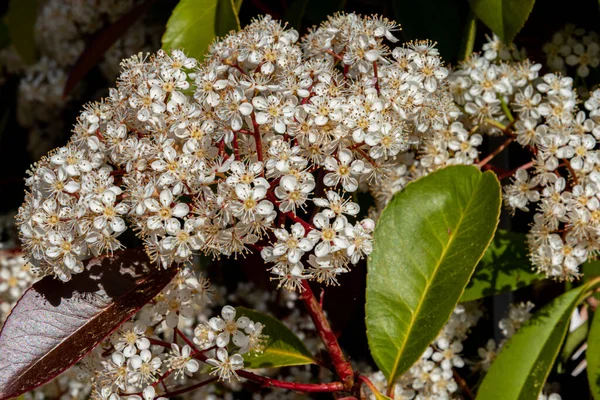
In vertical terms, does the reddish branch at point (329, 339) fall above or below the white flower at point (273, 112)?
below

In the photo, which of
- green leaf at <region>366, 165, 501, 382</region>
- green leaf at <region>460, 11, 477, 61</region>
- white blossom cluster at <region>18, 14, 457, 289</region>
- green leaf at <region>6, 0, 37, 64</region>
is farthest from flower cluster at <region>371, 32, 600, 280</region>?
green leaf at <region>6, 0, 37, 64</region>

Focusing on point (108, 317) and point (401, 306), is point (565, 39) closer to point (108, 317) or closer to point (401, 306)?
point (401, 306)

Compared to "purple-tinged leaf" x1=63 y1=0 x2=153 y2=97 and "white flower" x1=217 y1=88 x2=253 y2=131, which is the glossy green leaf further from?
"purple-tinged leaf" x1=63 y1=0 x2=153 y2=97

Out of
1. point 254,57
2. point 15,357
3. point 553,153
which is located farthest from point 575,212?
point 15,357

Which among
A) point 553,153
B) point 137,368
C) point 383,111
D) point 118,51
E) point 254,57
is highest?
point 118,51

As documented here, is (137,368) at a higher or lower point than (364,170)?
lower

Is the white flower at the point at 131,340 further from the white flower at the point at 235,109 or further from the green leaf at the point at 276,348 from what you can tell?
the white flower at the point at 235,109

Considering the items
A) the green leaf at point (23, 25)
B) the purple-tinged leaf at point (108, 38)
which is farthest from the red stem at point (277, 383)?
the green leaf at point (23, 25)
